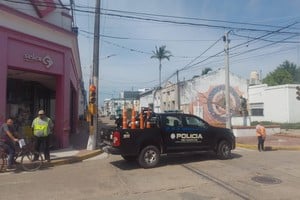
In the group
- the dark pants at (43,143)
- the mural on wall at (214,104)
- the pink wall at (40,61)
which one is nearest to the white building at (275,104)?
the mural on wall at (214,104)

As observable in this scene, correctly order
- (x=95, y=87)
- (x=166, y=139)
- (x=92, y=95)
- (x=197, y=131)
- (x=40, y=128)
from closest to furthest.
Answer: (x=40, y=128)
(x=166, y=139)
(x=197, y=131)
(x=92, y=95)
(x=95, y=87)

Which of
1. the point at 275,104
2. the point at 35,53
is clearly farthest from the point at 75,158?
the point at 275,104

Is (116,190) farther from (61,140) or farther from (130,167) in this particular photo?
(61,140)

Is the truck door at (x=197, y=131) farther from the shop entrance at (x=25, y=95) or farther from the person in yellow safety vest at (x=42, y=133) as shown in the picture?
the shop entrance at (x=25, y=95)

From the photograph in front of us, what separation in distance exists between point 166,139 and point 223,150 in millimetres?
2648

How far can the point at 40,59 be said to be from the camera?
51.5ft

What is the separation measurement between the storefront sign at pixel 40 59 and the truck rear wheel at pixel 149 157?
20.4 ft

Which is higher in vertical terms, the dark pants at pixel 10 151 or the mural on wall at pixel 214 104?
the mural on wall at pixel 214 104

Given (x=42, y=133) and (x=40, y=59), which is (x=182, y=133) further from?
(x=40, y=59)

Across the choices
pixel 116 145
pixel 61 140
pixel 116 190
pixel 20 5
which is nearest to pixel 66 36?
pixel 20 5

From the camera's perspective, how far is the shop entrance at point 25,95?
63.1ft

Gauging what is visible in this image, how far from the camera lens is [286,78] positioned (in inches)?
2830

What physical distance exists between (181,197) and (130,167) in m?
4.47

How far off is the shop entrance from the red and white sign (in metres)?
3.08
